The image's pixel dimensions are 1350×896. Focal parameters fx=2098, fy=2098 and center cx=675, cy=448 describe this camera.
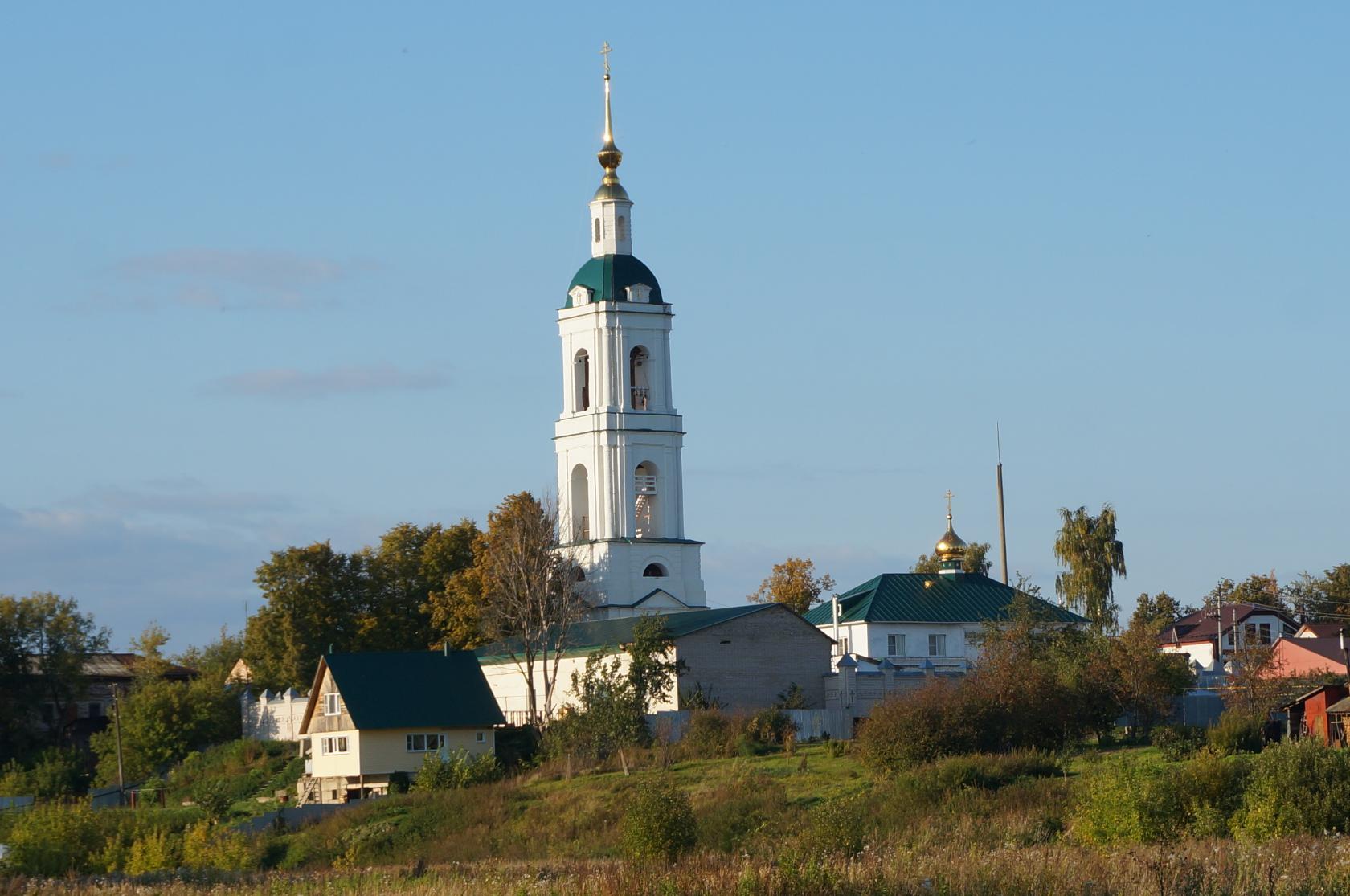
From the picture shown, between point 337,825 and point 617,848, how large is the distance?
12.1 m

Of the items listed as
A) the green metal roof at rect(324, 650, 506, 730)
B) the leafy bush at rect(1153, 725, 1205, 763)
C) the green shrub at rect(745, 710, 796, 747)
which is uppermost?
the green metal roof at rect(324, 650, 506, 730)

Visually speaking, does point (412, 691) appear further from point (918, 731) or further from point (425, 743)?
→ point (918, 731)

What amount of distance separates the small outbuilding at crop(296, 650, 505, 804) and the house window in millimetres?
23

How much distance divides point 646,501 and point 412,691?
19085mm

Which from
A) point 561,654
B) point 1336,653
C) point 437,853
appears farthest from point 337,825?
point 1336,653

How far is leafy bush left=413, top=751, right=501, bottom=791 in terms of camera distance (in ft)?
183

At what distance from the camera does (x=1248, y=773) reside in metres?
36.3

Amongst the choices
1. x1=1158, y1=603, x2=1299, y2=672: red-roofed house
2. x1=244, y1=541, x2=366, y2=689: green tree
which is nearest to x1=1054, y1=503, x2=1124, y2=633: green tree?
x1=1158, y1=603, x2=1299, y2=672: red-roofed house

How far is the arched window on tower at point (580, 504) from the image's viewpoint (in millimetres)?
78562

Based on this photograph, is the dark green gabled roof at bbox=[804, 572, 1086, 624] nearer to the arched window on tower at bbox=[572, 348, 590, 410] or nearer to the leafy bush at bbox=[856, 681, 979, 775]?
the arched window on tower at bbox=[572, 348, 590, 410]

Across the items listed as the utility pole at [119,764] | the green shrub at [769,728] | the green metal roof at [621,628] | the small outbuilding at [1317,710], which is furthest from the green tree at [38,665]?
the small outbuilding at [1317,710]

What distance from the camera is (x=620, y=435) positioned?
77688 millimetres

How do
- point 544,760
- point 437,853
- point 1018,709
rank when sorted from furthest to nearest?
1. point 544,760
2. point 1018,709
3. point 437,853

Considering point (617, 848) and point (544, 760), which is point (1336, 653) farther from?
point (617, 848)
